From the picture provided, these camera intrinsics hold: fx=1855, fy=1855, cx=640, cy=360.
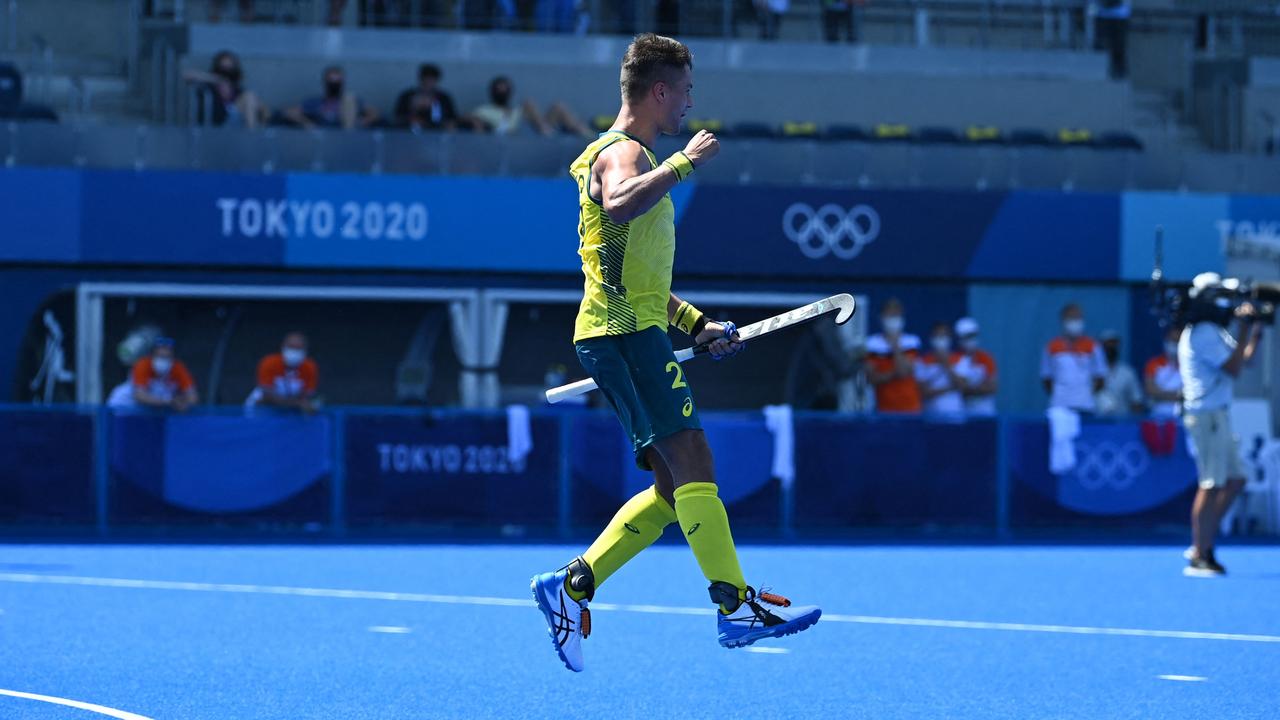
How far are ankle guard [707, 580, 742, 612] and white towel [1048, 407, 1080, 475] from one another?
37.1 ft

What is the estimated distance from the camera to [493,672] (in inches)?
322

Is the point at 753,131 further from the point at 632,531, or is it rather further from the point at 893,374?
the point at 632,531

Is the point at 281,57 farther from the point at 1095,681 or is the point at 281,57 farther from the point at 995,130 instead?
the point at 1095,681

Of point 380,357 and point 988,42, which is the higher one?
point 988,42

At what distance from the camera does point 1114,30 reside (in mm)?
25391

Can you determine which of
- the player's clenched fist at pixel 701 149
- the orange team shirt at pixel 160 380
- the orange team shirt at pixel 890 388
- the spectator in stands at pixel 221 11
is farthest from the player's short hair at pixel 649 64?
the spectator in stands at pixel 221 11

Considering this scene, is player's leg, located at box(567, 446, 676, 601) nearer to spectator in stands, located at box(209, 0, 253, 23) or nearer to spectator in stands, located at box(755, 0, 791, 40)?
spectator in stands, located at box(209, 0, 253, 23)

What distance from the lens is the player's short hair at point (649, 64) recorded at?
6492 mm

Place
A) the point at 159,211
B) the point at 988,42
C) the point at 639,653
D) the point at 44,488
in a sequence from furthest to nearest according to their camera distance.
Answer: the point at 988,42 → the point at 159,211 → the point at 44,488 → the point at 639,653

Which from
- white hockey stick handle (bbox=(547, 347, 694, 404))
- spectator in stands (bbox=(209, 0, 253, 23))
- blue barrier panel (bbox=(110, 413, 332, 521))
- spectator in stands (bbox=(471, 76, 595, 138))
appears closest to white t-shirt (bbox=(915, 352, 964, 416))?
spectator in stands (bbox=(471, 76, 595, 138))

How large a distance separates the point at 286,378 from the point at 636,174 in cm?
1175

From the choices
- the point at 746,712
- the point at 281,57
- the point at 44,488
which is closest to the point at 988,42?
the point at 281,57

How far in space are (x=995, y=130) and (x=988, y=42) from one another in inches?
84.7

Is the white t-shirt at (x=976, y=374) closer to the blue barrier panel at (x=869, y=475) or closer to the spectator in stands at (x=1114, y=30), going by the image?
the blue barrier panel at (x=869, y=475)
